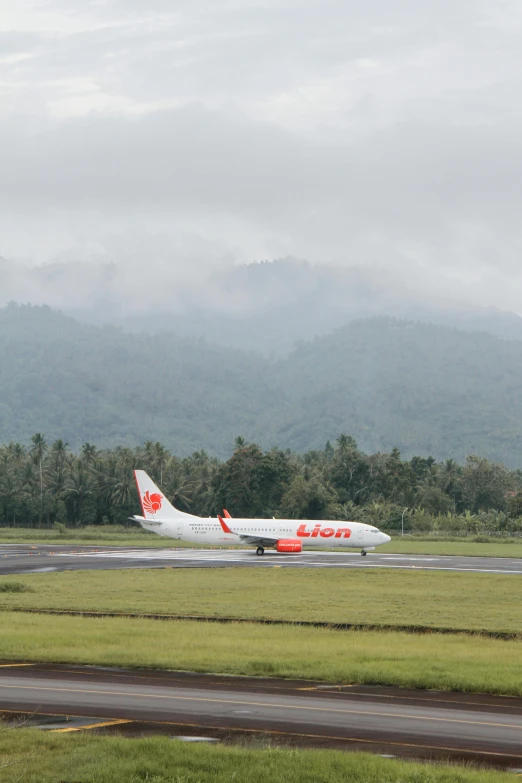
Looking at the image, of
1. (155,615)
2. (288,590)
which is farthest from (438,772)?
(288,590)

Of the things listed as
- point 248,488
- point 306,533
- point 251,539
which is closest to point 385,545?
point 306,533

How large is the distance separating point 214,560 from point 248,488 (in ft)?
233

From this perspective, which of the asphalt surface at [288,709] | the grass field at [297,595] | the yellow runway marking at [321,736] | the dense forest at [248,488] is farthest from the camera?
the dense forest at [248,488]

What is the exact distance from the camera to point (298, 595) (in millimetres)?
49281

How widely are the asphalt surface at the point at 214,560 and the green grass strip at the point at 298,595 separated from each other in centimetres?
510

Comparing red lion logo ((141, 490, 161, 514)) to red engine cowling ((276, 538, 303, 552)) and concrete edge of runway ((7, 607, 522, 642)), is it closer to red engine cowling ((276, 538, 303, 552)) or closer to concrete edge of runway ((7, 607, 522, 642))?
red engine cowling ((276, 538, 303, 552))

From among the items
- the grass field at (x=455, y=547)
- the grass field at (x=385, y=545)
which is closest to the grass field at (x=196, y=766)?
the grass field at (x=455, y=547)

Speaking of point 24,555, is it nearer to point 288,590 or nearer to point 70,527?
point 288,590

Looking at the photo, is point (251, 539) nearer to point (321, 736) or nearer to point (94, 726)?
point (94, 726)

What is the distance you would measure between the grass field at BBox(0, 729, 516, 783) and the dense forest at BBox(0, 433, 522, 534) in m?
119

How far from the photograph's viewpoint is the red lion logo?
9531 centimetres

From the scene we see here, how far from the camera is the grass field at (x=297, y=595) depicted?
40156 millimetres

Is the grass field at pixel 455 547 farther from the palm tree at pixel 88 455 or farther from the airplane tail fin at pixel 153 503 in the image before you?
the palm tree at pixel 88 455

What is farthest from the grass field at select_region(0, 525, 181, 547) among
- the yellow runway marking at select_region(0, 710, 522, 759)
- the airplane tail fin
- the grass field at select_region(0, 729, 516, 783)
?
the grass field at select_region(0, 729, 516, 783)
